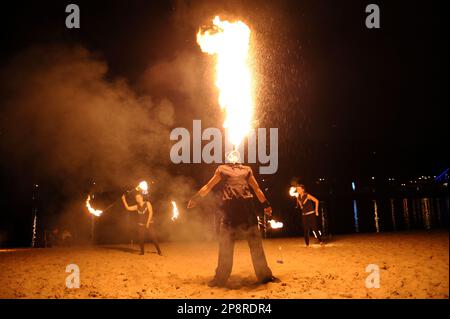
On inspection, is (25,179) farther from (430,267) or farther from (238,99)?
(430,267)

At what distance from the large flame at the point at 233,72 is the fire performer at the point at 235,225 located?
1503 millimetres

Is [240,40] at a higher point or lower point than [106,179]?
higher

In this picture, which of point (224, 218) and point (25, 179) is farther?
point (25, 179)

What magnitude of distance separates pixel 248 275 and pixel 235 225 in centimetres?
168

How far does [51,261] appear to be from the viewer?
31.2 ft

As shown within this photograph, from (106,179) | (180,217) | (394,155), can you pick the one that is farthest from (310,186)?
(106,179)

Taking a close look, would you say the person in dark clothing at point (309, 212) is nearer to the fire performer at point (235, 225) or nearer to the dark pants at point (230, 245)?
the fire performer at point (235, 225)

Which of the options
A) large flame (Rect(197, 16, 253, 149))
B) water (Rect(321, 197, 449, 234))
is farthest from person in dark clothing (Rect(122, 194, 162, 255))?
water (Rect(321, 197, 449, 234))

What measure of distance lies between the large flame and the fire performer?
150 cm

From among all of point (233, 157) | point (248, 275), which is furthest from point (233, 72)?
point (248, 275)

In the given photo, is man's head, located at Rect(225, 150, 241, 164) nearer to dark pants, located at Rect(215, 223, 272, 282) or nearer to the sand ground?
dark pants, located at Rect(215, 223, 272, 282)

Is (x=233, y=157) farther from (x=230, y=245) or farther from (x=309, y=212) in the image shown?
(x=309, y=212)

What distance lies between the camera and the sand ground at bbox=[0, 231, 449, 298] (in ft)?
18.6
